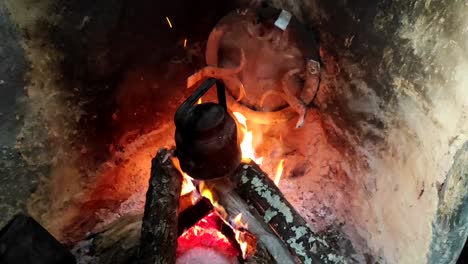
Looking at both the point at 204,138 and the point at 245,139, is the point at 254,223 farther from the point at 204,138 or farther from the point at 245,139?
the point at 245,139

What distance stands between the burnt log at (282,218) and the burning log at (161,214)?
18 cm

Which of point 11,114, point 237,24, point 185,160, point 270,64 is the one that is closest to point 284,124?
point 270,64

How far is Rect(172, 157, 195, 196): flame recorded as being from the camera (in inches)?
57.2

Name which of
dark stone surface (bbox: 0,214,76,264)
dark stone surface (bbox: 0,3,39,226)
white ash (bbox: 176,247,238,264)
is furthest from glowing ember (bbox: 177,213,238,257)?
dark stone surface (bbox: 0,3,39,226)

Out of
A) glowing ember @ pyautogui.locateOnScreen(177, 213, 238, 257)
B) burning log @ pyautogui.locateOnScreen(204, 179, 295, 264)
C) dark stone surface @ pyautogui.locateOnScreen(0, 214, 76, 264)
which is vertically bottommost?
glowing ember @ pyautogui.locateOnScreen(177, 213, 238, 257)

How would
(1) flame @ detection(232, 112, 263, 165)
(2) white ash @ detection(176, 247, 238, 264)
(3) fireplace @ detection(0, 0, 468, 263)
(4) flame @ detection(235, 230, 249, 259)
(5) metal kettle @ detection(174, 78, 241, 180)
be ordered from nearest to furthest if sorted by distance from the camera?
1. (3) fireplace @ detection(0, 0, 468, 263)
2. (5) metal kettle @ detection(174, 78, 241, 180)
3. (4) flame @ detection(235, 230, 249, 259)
4. (2) white ash @ detection(176, 247, 238, 264)
5. (1) flame @ detection(232, 112, 263, 165)

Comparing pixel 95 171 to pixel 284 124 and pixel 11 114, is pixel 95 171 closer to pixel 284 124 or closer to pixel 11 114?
pixel 11 114

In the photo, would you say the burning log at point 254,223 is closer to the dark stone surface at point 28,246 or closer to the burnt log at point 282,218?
the burnt log at point 282,218

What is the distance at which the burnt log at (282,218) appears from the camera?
126 cm

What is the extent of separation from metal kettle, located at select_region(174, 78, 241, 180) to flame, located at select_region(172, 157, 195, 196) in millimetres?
113

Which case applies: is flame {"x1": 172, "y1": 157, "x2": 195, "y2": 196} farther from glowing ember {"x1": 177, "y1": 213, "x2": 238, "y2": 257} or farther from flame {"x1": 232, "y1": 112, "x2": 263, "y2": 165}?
flame {"x1": 232, "y1": 112, "x2": 263, "y2": 165}

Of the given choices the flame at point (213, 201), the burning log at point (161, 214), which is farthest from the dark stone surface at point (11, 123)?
the flame at point (213, 201)

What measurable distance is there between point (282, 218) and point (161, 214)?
31 cm

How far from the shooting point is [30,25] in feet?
4.12
